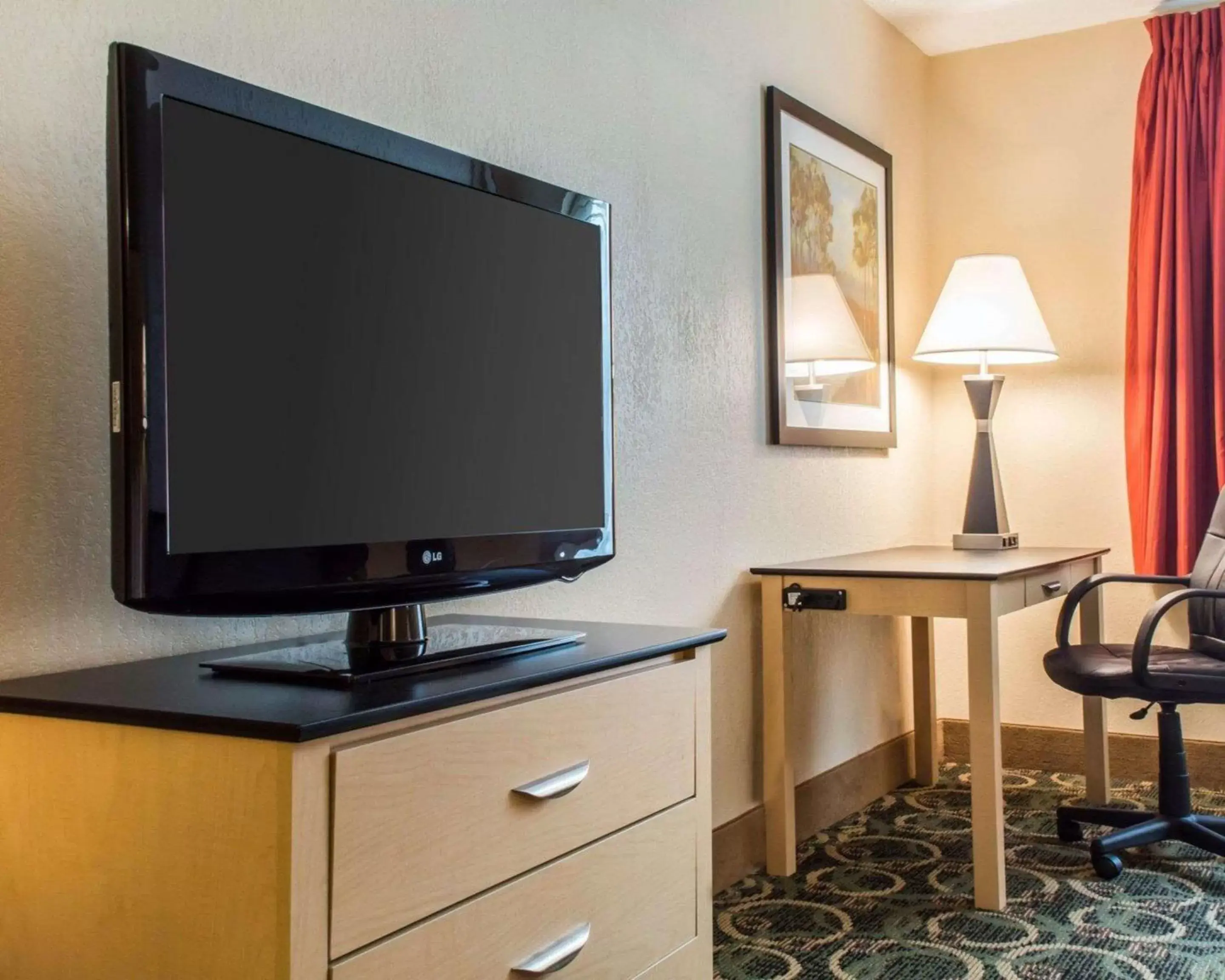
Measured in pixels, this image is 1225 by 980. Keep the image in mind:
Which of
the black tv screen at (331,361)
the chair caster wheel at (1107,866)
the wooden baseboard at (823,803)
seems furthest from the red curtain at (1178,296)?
the black tv screen at (331,361)

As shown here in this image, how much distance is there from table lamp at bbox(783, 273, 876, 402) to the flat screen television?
1319mm

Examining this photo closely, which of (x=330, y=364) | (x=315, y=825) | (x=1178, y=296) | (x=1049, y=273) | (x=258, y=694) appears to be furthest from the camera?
(x=1049, y=273)

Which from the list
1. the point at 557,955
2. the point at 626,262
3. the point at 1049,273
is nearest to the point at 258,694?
the point at 557,955

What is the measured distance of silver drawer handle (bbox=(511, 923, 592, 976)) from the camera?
1.39 meters

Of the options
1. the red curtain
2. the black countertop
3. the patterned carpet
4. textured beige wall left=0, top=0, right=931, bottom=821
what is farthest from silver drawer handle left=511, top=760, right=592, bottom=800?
the red curtain

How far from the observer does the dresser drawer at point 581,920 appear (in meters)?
1.26

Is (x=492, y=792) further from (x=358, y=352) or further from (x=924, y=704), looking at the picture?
(x=924, y=704)

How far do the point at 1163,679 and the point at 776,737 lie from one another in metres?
0.85

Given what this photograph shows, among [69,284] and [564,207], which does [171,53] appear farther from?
[564,207]

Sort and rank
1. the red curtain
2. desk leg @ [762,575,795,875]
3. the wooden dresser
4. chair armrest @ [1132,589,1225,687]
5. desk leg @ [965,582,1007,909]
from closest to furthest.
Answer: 1. the wooden dresser
2. desk leg @ [965,582,1007,909]
3. chair armrest @ [1132,589,1225,687]
4. desk leg @ [762,575,795,875]
5. the red curtain

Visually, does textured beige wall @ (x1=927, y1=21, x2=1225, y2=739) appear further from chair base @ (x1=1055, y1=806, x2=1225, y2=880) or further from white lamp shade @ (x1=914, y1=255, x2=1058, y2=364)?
chair base @ (x1=1055, y1=806, x2=1225, y2=880)

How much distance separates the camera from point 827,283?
3209 mm

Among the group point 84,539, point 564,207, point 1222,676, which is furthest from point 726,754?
point 84,539

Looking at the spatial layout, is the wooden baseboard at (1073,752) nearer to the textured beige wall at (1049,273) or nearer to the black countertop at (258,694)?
the textured beige wall at (1049,273)
